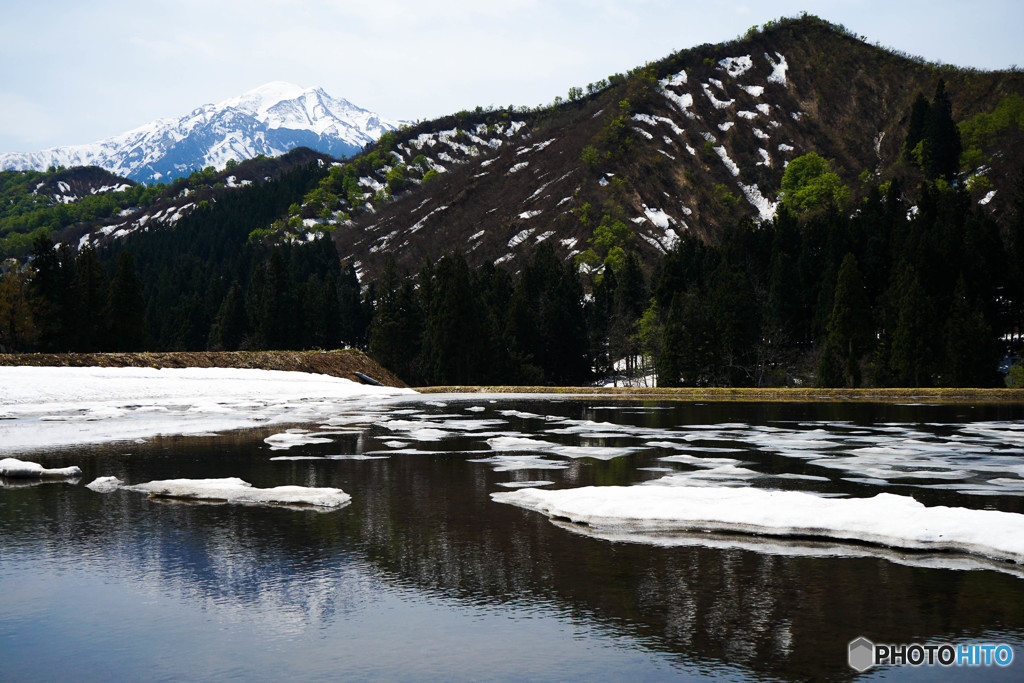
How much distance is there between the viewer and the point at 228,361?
5884cm

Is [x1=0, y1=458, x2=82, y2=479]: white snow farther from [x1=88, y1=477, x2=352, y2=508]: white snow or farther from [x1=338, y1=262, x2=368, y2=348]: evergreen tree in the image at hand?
[x1=338, y1=262, x2=368, y2=348]: evergreen tree

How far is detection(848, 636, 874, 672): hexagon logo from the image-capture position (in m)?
7.78

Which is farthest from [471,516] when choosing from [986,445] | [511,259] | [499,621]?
[511,259]

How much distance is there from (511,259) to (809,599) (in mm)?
189466

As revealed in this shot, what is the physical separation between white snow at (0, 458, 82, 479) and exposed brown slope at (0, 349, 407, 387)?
98.5 ft

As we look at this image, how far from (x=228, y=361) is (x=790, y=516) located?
170ft

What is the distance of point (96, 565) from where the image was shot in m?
11.2

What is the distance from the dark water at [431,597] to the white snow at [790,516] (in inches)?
30.3

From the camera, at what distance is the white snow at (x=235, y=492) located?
1600 cm

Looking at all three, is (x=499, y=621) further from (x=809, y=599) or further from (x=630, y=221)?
(x=630, y=221)

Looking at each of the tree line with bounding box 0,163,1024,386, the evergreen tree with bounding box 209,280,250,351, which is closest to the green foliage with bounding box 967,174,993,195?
the tree line with bounding box 0,163,1024,386

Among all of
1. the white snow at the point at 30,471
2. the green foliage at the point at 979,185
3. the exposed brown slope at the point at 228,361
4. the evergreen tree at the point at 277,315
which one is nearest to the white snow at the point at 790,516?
the white snow at the point at 30,471

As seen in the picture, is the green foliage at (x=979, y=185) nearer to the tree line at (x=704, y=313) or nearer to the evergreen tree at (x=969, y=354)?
the tree line at (x=704, y=313)

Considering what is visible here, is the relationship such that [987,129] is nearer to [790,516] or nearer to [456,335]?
[456,335]
